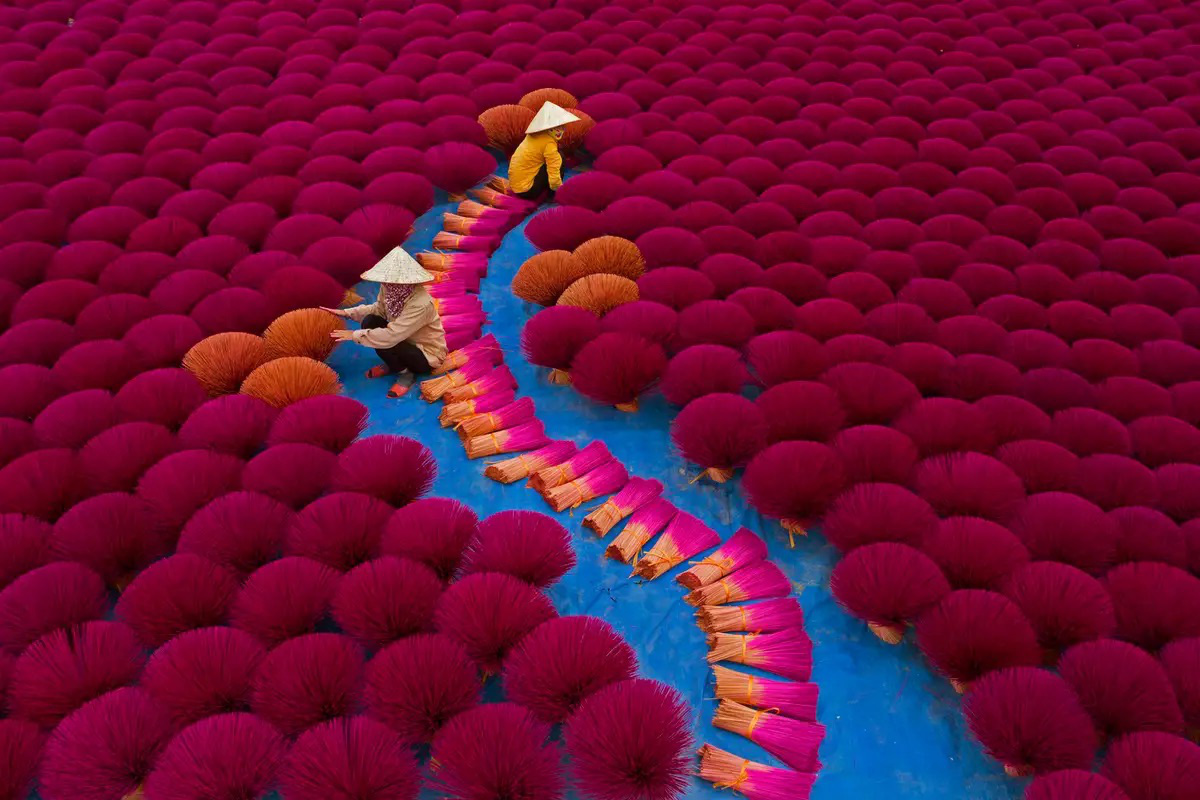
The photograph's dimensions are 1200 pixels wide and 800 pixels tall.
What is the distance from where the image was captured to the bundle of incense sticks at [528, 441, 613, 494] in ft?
6.36

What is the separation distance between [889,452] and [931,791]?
66cm

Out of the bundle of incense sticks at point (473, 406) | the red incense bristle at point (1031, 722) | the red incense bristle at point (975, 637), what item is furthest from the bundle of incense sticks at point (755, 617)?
the bundle of incense sticks at point (473, 406)

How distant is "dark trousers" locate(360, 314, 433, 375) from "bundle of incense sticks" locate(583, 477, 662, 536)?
637mm

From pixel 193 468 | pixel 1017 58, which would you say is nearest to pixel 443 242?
pixel 193 468

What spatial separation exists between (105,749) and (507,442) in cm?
101

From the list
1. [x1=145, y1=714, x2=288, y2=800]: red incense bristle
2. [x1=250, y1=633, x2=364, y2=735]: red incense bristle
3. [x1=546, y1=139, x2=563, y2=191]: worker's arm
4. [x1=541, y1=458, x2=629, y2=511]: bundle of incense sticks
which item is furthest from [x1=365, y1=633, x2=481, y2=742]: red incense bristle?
[x1=546, y1=139, x2=563, y2=191]: worker's arm

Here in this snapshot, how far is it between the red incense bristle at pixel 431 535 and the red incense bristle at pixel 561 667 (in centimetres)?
26

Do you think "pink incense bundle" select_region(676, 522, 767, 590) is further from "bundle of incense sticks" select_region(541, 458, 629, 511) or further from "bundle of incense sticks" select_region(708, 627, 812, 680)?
"bundle of incense sticks" select_region(541, 458, 629, 511)

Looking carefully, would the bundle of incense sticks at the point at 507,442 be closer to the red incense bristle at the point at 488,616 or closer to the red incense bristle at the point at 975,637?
A: the red incense bristle at the point at 488,616

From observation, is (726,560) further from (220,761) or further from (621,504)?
(220,761)

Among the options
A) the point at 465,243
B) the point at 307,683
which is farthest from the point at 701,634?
the point at 465,243

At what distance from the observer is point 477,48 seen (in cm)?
352

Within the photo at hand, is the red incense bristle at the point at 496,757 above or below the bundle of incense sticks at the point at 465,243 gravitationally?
below

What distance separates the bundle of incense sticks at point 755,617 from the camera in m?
1.66
